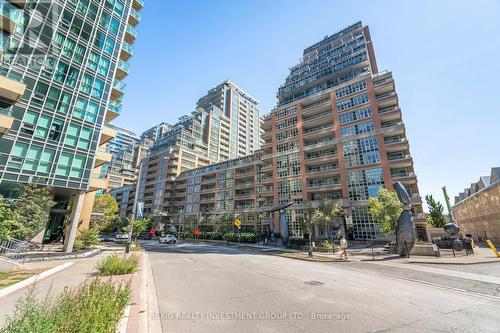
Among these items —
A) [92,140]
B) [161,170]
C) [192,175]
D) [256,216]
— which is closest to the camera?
[92,140]

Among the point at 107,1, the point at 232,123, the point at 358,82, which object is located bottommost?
the point at 107,1

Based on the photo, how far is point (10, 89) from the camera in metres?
18.0

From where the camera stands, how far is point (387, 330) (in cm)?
567

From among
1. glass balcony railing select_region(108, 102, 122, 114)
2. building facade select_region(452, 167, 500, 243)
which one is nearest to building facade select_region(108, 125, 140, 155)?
glass balcony railing select_region(108, 102, 122, 114)

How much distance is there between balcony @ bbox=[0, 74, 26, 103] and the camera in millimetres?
17797

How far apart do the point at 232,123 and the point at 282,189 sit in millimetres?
67244

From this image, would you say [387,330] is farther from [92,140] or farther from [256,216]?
[256,216]

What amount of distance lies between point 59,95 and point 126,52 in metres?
11.7

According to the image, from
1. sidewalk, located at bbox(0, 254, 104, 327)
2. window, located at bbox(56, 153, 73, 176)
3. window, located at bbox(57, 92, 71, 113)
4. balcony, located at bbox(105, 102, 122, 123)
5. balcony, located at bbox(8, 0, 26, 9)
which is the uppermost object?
balcony, located at bbox(8, 0, 26, 9)

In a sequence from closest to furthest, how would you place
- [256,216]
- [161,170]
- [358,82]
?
[358,82] < [256,216] < [161,170]

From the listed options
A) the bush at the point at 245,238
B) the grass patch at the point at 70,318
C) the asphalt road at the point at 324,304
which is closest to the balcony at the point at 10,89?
the asphalt road at the point at 324,304

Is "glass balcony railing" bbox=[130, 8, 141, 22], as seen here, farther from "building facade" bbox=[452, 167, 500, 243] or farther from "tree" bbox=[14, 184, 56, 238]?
"building facade" bbox=[452, 167, 500, 243]

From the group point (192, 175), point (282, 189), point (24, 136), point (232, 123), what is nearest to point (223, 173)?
point (192, 175)

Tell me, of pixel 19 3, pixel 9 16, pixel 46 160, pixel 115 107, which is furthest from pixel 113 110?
pixel 19 3
